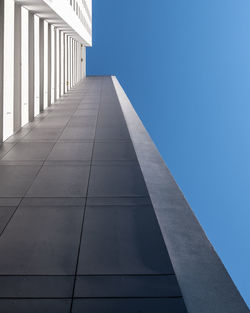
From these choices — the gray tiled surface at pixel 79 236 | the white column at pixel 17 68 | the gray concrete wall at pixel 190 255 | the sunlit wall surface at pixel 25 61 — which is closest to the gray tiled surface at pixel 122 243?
the gray tiled surface at pixel 79 236

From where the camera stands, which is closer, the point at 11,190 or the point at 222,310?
the point at 222,310

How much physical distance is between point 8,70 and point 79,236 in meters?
7.40

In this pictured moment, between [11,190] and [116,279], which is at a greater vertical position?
[11,190]

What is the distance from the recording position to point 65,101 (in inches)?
843

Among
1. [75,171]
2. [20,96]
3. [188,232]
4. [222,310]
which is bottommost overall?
[222,310]

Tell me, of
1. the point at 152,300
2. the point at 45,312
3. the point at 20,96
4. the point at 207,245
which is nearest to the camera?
the point at 45,312

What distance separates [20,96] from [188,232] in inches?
358

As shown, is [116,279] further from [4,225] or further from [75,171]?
[75,171]

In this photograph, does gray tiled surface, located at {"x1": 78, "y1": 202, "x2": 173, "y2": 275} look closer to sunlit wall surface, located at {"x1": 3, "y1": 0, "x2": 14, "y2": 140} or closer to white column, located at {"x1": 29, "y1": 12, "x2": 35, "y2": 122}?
sunlit wall surface, located at {"x1": 3, "y1": 0, "x2": 14, "y2": 140}

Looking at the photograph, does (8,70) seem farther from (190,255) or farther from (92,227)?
(190,255)

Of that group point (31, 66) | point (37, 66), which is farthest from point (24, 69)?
point (37, 66)

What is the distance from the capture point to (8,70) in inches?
442

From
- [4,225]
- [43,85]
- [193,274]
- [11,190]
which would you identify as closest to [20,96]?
[43,85]

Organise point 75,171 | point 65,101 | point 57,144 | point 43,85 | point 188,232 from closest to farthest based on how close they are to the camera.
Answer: point 188,232 → point 75,171 → point 57,144 → point 43,85 → point 65,101
